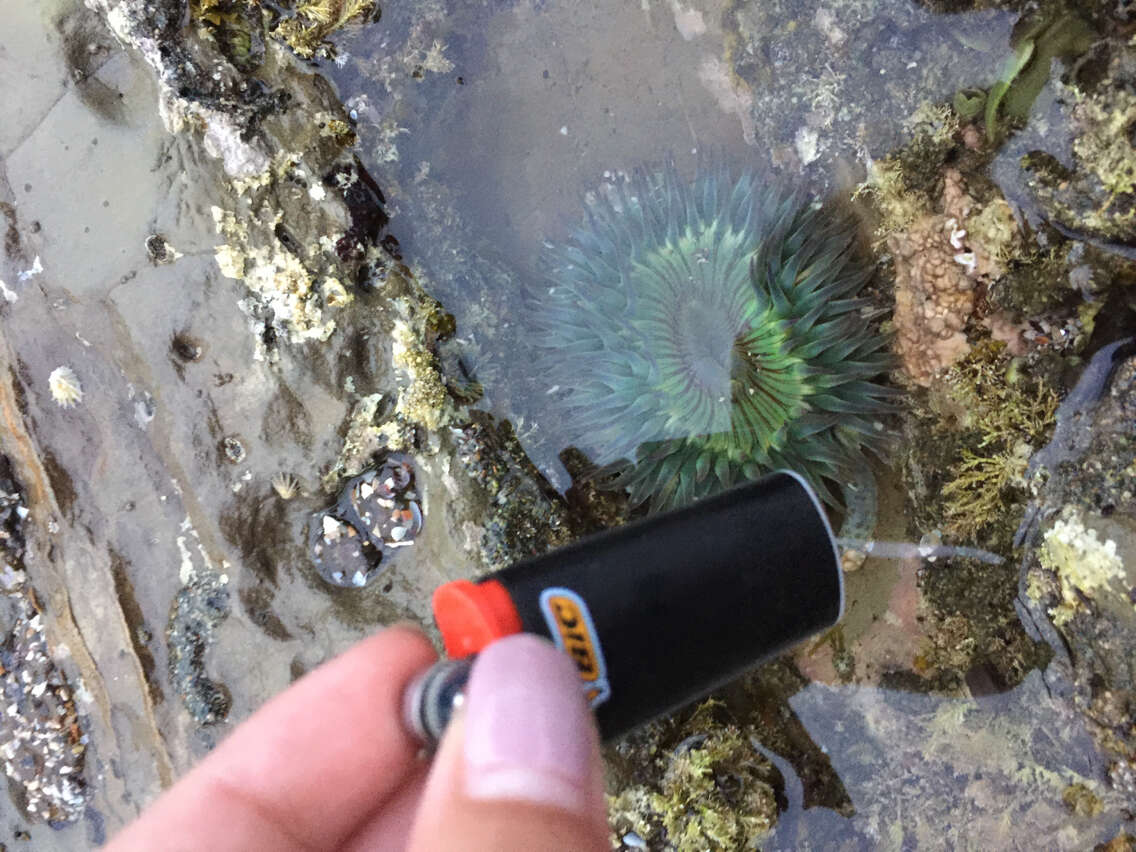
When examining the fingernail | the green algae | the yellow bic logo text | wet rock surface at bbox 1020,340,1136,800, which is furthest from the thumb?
the green algae

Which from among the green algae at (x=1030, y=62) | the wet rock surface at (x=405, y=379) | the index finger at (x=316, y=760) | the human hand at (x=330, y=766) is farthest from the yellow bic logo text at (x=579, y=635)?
the green algae at (x=1030, y=62)

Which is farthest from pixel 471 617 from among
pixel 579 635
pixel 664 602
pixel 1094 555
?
→ pixel 1094 555

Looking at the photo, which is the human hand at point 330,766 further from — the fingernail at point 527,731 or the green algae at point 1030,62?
the green algae at point 1030,62

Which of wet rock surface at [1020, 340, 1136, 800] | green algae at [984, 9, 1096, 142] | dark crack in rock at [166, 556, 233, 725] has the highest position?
green algae at [984, 9, 1096, 142]

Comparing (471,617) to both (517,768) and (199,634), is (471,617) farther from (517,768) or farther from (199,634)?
(199,634)

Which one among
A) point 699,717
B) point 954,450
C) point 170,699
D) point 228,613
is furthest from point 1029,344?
point 170,699

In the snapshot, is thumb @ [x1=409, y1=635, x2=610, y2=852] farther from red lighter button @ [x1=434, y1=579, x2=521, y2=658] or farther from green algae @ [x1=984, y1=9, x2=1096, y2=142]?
green algae @ [x1=984, y1=9, x2=1096, y2=142]
